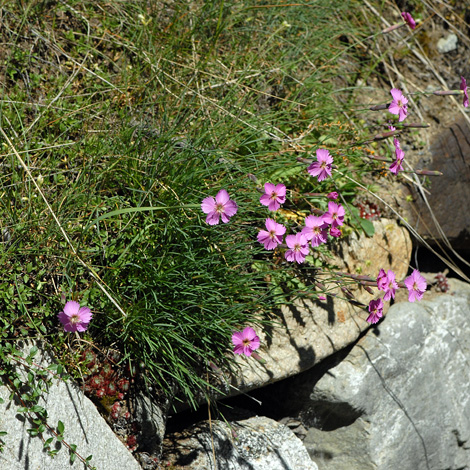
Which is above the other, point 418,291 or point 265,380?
point 418,291

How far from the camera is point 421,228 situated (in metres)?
3.59

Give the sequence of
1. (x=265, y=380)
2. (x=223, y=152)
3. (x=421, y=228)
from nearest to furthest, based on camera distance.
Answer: (x=223, y=152)
(x=265, y=380)
(x=421, y=228)

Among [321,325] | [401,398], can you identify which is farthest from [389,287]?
[401,398]

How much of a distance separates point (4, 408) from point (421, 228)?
103 inches

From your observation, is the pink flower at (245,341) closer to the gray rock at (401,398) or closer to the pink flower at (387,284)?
the pink flower at (387,284)

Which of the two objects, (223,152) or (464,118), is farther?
(464,118)

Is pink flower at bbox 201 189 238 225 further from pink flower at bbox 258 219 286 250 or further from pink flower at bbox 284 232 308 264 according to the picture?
pink flower at bbox 284 232 308 264

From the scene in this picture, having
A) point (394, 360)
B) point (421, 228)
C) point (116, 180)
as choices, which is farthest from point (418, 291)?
point (116, 180)

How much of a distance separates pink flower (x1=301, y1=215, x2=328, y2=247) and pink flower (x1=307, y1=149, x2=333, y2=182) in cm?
18

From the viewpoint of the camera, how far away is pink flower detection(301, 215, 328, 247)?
250cm

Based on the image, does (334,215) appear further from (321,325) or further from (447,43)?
(447,43)

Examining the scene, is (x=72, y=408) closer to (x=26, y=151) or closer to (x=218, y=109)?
(x=26, y=151)

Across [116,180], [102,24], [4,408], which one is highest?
[102,24]

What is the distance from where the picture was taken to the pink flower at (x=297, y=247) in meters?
2.48
